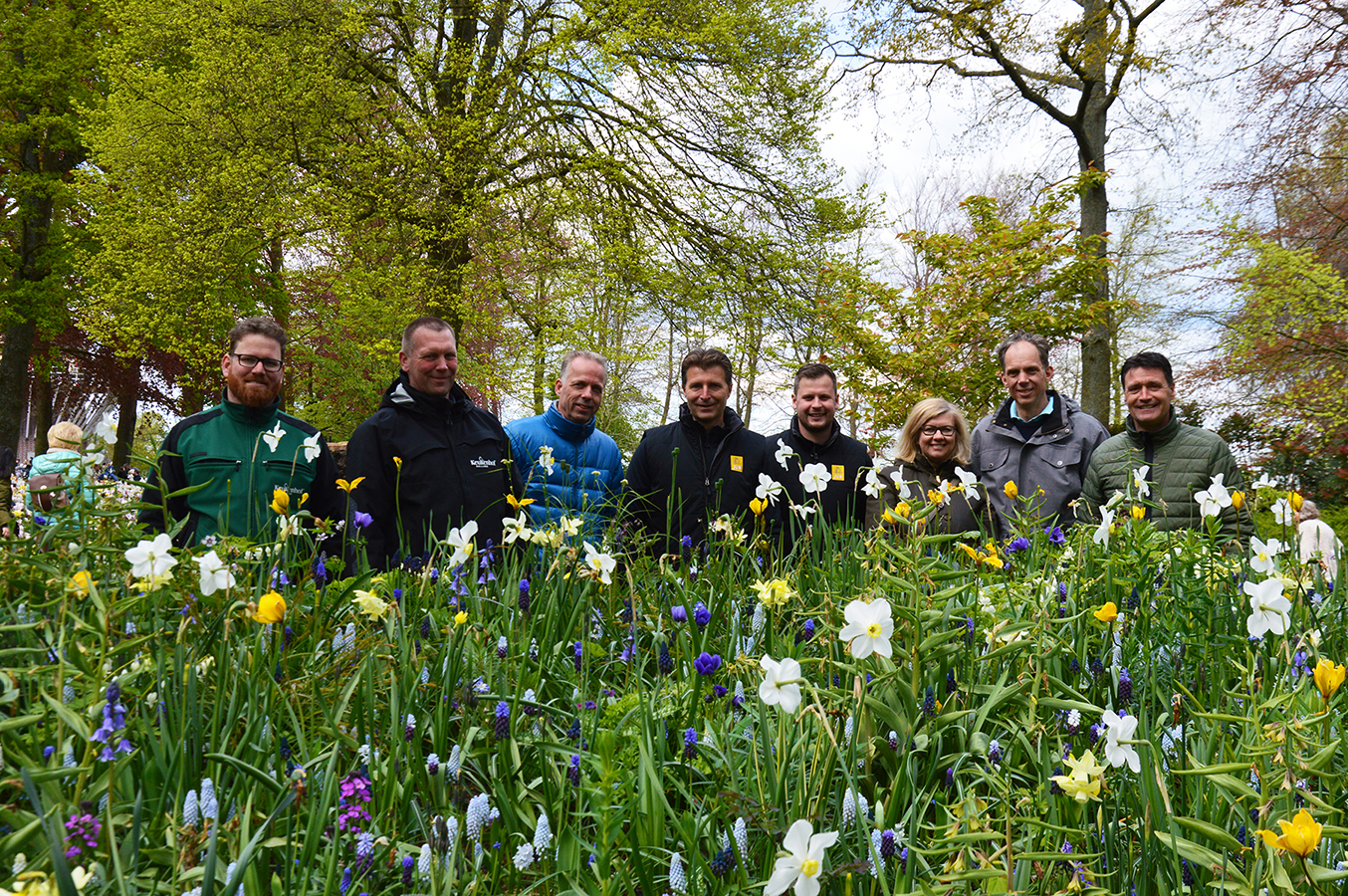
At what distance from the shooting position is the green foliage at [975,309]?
10312mm

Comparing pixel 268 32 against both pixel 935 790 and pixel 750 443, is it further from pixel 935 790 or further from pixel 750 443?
pixel 935 790

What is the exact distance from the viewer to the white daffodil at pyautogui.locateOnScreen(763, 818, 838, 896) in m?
1.12

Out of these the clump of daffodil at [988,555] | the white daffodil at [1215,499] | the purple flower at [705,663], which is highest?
the white daffodil at [1215,499]

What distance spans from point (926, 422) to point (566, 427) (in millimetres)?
2004

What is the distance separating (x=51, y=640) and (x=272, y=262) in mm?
17215

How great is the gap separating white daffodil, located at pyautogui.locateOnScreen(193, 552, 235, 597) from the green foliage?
9589 millimetres

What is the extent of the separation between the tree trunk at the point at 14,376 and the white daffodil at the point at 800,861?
1864cm

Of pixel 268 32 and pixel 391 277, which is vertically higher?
pixel 268 32

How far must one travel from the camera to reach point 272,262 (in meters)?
16.6

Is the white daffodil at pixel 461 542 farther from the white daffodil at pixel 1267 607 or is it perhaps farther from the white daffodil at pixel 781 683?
the white daffodil at pixel 1267 607

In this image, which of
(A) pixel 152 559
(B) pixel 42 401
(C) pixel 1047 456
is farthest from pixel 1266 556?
(B) pixel 42 401

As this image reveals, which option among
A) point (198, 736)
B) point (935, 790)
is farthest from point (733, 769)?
point (198, 736)

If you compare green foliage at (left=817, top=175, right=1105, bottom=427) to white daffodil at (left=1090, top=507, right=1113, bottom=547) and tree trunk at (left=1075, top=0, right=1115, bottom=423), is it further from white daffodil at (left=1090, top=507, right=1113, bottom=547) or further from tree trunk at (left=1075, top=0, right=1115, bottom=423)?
white daffodil at (left=1090, top=507, right=1113, bottom=547)

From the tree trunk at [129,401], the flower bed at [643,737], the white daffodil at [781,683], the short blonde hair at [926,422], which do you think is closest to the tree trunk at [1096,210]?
the short blonde hair at [926,422]
